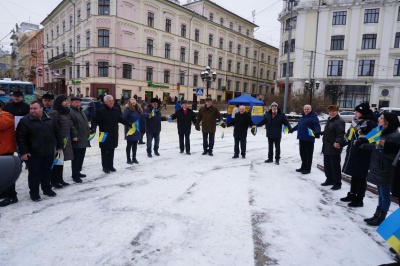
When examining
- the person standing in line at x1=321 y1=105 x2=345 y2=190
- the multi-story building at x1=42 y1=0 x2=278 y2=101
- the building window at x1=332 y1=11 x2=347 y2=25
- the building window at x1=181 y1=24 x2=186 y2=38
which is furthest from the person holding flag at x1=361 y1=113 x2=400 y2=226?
the building window at x1=332 y1=11 x2=347 y2=25

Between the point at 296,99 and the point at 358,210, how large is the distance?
2281cm

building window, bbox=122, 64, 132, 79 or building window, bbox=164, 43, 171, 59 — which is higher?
building window, bbox=164, 43, 171, 59

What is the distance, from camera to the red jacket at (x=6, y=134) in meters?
4.34

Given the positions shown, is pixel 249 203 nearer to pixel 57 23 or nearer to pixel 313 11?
pixel 313 11

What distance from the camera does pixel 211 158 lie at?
8609 millimetres

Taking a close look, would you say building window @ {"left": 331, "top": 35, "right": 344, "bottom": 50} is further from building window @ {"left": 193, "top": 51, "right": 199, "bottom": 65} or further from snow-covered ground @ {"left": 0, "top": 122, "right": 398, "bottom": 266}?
snow-covered ground @ {"left": 0, "top": 122, "right": 398, "bottom": 266}

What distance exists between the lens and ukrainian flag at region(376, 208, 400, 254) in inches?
102

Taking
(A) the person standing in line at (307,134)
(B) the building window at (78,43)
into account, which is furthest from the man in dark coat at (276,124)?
(B) the building window at (78,43)

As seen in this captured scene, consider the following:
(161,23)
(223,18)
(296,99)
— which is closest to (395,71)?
(296,99)

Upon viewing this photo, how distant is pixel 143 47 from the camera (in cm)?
3444

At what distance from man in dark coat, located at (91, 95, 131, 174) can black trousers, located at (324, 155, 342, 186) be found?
4937 millimetres

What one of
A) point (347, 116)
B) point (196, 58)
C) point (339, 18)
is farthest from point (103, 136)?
point (339, 18)

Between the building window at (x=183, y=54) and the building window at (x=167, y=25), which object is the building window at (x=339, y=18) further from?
the building window at (x=167, y=25)

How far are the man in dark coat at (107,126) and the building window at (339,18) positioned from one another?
1580 inches
